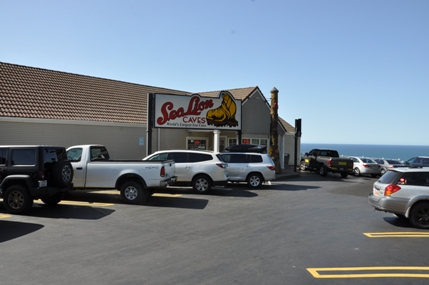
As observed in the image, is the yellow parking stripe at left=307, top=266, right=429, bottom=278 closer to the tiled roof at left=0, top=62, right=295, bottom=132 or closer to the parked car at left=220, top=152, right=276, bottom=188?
the parked car at left=220, top=152, right=276, bottom=188

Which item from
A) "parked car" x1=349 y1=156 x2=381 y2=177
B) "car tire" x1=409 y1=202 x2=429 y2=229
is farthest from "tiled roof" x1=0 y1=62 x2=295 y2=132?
"car tire" x1=409 y1=202 x2=429 y2=229

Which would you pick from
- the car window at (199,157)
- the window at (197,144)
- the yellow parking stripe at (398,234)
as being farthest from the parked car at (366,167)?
the yellow parking stripe at (398,234)

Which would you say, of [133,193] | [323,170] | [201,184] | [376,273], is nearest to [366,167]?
[323,170]

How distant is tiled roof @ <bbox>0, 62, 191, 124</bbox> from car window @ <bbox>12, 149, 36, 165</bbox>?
7827mm

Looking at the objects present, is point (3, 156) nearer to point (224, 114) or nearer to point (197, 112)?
point (197, 112)

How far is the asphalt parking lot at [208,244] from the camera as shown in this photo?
5879 mm

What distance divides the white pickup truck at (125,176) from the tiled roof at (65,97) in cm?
723

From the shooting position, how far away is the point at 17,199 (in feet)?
34.4

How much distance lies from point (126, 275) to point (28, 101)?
1610cm

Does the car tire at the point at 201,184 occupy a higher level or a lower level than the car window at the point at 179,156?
lower

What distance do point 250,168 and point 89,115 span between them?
927cm

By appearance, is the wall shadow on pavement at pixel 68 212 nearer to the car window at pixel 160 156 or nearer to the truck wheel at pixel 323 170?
the car window at pixel 160 156

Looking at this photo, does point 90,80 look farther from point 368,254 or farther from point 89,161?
point 368,254

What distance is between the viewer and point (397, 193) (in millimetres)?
9844
